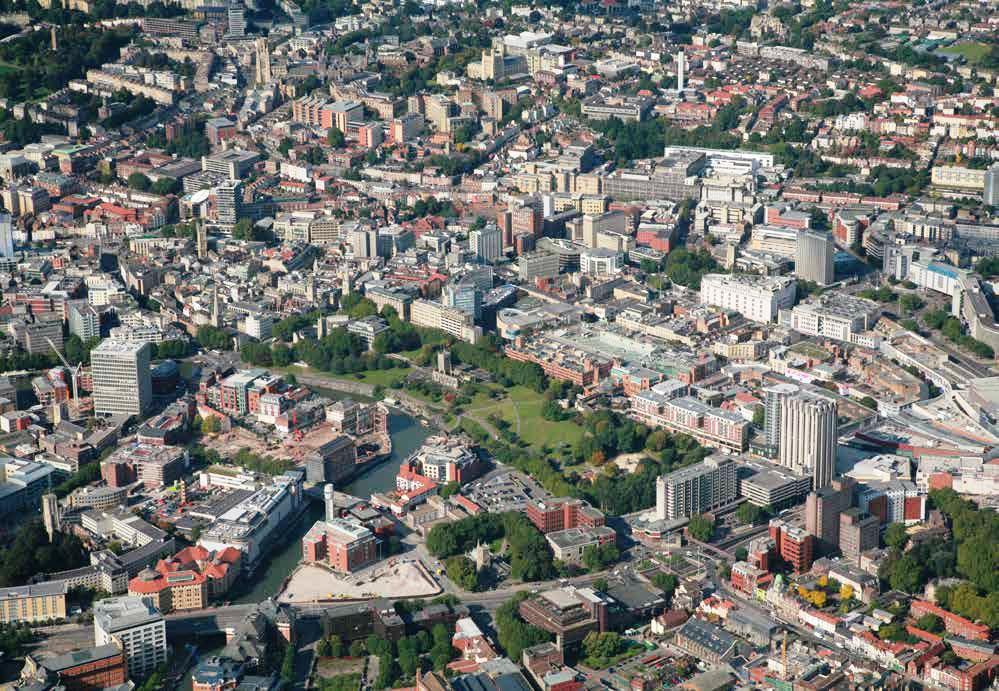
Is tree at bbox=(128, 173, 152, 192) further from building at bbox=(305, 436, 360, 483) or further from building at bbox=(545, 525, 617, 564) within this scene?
building at bbox=(545, 525, 617, 564)

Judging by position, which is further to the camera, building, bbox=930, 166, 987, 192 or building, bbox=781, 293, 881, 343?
building, bbox=930, 166, 987, 192

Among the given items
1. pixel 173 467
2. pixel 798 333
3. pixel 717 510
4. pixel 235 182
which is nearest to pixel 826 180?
pixel 798 333

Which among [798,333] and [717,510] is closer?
[717,510]

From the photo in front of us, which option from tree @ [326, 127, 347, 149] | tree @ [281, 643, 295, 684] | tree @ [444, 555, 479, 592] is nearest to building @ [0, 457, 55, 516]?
tree @ [281, 643, 295, 684]

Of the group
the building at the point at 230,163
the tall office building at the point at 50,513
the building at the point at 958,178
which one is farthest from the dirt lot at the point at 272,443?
the building at the point at 958,178

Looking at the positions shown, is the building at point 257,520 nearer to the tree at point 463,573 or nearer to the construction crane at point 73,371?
the tree at point 463,573

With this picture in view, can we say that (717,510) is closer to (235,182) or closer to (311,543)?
(311,543)
